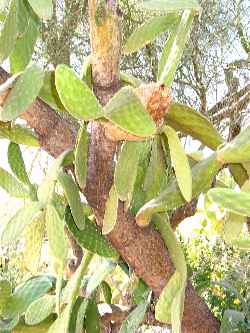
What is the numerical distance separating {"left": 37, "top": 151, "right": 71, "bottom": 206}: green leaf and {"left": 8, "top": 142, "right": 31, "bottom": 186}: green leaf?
0.09m

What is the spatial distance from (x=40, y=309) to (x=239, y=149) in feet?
1.16

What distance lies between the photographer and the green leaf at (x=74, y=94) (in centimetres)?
53

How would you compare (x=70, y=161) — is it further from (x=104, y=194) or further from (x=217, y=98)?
(x=217, y=98)

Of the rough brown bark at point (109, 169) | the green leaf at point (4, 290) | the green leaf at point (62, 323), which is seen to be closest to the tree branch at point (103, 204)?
the rough brown bark at point (109, 169)

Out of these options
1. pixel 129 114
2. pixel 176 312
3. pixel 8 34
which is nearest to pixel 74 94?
pixel 129 114

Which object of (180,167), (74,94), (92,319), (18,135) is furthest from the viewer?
(92,319)

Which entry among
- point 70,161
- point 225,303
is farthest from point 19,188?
point 225,303

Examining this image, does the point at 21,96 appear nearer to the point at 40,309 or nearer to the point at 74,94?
the point at 74,94

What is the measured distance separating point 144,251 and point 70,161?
14 centimetres

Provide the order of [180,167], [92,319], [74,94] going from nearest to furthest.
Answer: [74,94], [180,167], [92,319]

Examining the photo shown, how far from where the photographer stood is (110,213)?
0.68 meters

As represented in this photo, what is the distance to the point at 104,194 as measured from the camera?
726 mm

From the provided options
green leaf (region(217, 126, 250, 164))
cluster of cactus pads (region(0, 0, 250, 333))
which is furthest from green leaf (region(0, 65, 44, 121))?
green leaf (region(217, 126, 250, 164))

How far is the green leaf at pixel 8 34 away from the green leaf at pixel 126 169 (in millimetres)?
156
